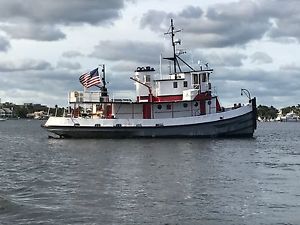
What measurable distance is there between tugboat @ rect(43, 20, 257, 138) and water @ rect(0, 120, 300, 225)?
1596 cm

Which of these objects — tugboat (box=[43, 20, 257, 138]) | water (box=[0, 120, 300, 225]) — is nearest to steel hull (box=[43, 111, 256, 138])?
tugboat (box=[43, 20, 257, 138])

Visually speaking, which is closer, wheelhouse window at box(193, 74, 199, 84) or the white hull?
the white hull

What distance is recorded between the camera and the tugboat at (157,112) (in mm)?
59438

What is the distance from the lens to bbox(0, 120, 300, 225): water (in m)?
19.0

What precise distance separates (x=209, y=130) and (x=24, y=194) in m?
38.4

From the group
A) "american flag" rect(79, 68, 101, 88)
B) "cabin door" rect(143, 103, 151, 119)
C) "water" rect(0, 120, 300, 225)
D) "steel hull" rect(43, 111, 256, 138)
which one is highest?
"american flag" rect(79, 68, 101, 88)

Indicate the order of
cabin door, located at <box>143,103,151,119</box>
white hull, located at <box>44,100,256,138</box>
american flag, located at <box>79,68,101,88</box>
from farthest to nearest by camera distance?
cabin door, located at <box>143,103,151,119</box>, white hull, located at <box>44,100,256,138</box>, american flag, located at <box>79,68,101,88</box>

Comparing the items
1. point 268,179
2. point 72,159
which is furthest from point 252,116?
point 268,179

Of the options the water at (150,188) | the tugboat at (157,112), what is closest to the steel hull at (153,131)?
the tugboat at (157,112)

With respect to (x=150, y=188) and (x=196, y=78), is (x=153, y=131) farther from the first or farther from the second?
(x=150, y=188)

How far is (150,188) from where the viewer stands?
24812 mm

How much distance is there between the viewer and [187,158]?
3944 centimetres

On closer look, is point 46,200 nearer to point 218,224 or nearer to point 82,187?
point 82,187

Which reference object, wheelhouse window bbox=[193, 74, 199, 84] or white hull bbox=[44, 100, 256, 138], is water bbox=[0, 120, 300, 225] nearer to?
white hull bbox=[44, 100, 256, 138]
